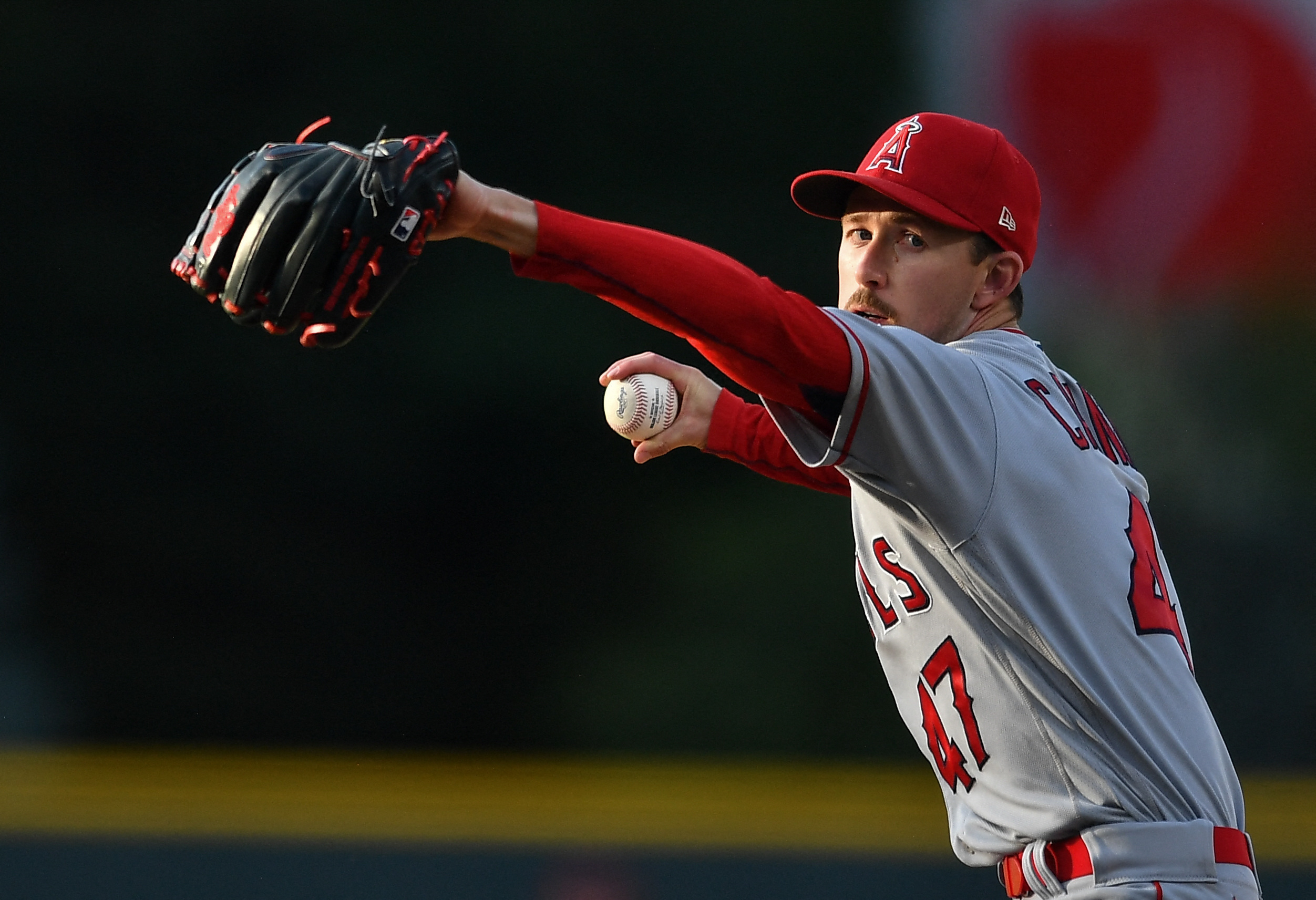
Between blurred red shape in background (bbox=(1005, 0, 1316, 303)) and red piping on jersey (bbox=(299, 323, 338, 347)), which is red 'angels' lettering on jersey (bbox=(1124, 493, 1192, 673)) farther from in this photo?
blurred red shape in background (bbox=(1005, 0, 1316, 303))

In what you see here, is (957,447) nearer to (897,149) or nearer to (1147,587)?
(1147,587)

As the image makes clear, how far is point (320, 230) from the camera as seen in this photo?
1326 mm

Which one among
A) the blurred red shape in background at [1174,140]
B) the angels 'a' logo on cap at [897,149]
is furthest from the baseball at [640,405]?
the blurred red shape in background at [1174,140]

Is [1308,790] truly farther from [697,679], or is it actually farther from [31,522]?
[31,522]

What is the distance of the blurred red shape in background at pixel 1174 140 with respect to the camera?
5.71 meters

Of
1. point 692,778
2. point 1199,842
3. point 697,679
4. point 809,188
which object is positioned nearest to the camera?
point 1199,842

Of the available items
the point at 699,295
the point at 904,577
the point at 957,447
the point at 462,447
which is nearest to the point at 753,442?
the point at 904,577

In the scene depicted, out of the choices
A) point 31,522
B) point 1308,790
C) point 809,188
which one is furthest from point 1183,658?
point 31,522

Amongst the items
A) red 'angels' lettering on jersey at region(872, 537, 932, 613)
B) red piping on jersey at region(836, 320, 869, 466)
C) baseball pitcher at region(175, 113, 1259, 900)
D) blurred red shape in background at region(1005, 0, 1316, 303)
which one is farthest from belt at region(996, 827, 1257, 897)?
blurred red shape in background at region(1005, 0, 1316, 303)

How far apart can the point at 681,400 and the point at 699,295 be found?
0.80 m

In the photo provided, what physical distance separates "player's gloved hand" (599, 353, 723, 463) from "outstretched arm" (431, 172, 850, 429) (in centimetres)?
66

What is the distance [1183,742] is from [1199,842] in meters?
0.11

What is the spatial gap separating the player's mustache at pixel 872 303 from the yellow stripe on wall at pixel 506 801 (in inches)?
100

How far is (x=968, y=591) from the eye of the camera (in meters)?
1.61
